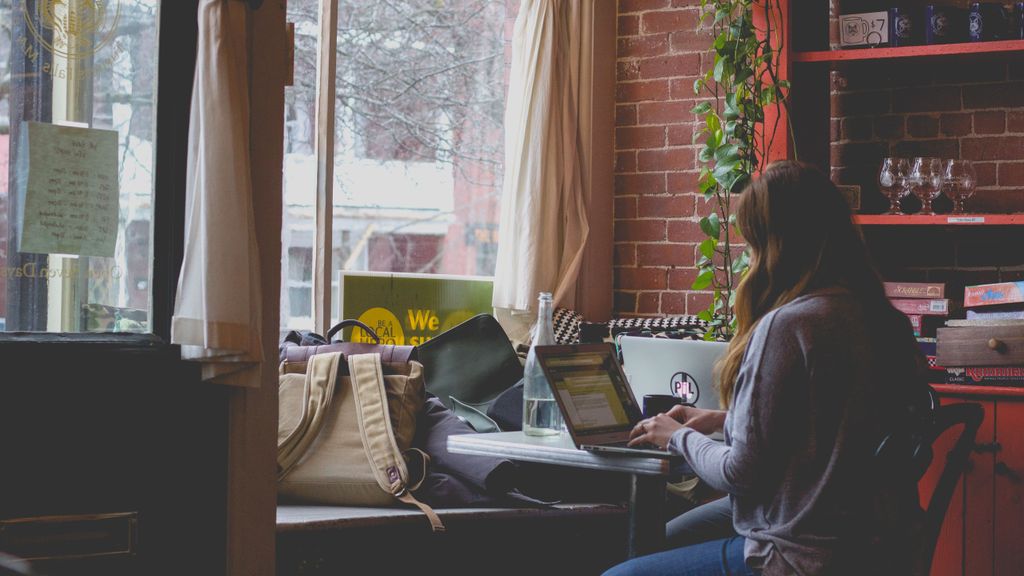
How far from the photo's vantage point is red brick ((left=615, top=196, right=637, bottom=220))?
13.1ft

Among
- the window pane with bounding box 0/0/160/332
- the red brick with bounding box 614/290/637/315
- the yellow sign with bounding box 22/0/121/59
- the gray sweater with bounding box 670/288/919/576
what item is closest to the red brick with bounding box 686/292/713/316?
the red brick with bounding box 614/290/637/315

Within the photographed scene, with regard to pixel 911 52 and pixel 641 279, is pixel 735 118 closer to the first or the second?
pixel 911 52

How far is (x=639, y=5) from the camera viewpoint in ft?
13.1

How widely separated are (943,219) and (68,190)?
248 centimetres

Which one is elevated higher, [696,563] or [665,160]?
[665,160]

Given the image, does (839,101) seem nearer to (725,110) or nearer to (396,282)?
(725,110)

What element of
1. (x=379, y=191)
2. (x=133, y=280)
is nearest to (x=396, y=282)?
(x=379, y=191)

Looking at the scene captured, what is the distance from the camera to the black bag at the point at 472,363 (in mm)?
A: 3109

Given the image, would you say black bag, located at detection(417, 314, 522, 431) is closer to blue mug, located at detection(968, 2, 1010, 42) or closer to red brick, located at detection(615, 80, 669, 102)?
red brick, located at detection(615, 80, 669, 102)

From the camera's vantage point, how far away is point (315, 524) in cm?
224

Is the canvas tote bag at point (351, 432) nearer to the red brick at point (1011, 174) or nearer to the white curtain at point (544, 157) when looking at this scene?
the white curtain at point (544, 157)

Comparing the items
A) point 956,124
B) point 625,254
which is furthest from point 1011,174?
point 625,254

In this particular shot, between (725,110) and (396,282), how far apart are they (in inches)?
48.9

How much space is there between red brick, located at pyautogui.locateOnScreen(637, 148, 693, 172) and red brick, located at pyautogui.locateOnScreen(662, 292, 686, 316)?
0.46 m
